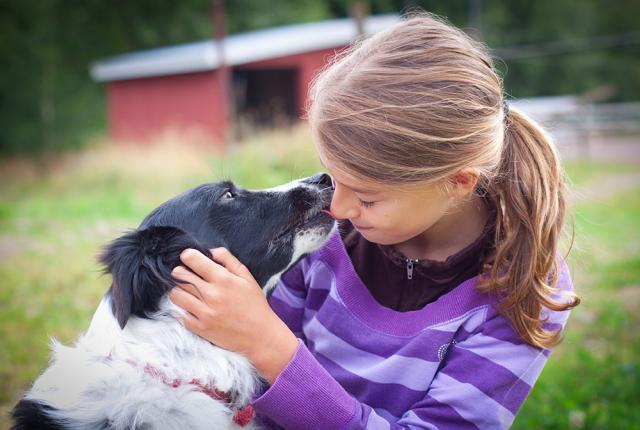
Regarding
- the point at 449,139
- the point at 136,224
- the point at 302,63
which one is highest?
the point at 449,139

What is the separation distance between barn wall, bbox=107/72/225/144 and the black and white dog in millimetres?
13176

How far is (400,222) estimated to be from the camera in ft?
5.81

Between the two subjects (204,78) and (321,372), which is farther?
(204,78)

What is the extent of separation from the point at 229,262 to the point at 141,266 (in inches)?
9.8

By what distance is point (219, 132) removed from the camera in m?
15.7

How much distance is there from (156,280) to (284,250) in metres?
0.47

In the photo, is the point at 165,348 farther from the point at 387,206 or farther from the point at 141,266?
the point at 387,206

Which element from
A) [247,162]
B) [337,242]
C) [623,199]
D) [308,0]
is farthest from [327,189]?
[308,0]

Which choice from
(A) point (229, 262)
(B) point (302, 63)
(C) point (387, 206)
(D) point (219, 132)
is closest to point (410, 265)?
(C) point (387, 206)

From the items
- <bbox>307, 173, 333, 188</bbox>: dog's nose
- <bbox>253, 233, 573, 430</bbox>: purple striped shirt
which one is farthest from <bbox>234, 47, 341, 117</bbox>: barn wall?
<bbox>253, 233, 573, 430</bbox>: purple striped shirt

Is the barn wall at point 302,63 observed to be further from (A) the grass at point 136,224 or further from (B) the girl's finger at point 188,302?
(B) the girl's finger at point 188,302

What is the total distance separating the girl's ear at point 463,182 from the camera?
5.71ft

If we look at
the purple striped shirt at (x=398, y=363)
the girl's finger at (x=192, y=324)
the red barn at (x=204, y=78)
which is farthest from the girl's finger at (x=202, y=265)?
the red barn at (x=204, y=78)

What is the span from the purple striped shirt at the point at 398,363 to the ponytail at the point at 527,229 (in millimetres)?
61
